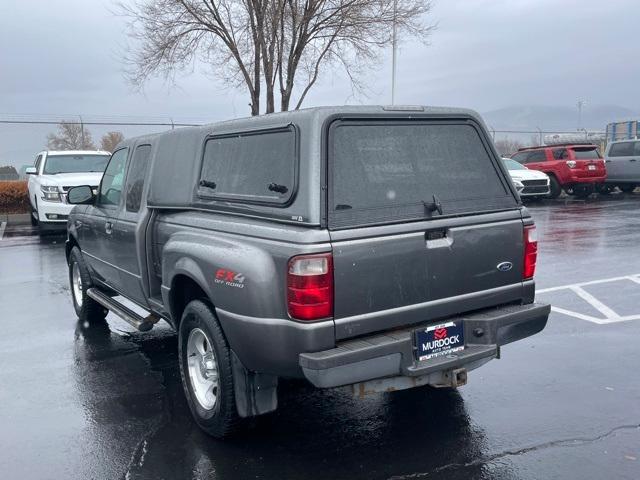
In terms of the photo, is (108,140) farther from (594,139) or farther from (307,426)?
(594,139)

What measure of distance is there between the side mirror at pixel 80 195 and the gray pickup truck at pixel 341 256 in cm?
195

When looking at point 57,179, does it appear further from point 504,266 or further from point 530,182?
point 530,182

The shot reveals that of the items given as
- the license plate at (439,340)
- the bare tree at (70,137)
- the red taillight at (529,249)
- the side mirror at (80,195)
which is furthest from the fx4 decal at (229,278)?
the bare tree at (70,137)

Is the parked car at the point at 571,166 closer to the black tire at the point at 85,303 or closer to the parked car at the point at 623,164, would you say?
the parked car at the point at 623,164

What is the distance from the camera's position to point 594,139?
1492 inches

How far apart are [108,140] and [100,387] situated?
22411 millimetres

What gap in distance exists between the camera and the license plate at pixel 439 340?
3.65m

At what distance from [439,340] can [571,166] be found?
64.2 feet

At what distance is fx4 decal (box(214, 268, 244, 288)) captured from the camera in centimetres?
358

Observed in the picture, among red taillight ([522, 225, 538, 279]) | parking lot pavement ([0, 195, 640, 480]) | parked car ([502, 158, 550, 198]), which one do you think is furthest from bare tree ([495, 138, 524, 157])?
red taillight ([522, 225, 538, 279])

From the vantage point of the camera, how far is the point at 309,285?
11.0 feet

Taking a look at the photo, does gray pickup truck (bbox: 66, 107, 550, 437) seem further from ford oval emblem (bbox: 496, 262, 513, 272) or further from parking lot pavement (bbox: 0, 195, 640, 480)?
parking lot pavement (bbox: 0, 195, 640, 480)

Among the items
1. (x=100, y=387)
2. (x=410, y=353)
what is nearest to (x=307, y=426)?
(x=410, y=353)

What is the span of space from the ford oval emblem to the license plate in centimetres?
48
